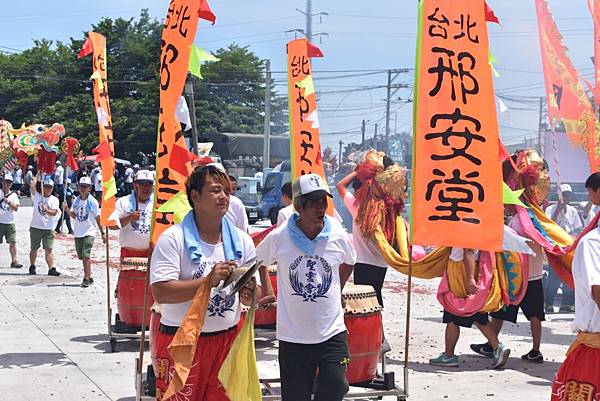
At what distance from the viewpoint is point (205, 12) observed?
719 cm

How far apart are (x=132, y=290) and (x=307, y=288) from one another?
14.6 feet

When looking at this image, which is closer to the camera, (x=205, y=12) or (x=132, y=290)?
(x=205, y=12)

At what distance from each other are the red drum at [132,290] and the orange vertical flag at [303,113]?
72.5 inches

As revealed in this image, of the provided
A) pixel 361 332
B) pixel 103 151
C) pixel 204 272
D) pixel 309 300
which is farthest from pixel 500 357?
pixel 204 272

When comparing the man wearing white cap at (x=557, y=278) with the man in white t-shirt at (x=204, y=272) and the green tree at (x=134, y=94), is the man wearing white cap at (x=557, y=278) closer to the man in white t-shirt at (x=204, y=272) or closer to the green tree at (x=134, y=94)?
the man in white t-shirt at (x=204, y=272)

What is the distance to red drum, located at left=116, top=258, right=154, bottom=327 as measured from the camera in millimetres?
9477

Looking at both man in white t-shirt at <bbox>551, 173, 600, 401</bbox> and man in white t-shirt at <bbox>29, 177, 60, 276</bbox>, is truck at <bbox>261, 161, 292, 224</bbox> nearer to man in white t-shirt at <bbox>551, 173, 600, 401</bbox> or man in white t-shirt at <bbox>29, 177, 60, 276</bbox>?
man in white t-shirt at <bbox>29, 177, 60, 276</bbox>

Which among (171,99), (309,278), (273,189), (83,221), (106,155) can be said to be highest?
(273,189)

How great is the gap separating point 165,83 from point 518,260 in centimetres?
415

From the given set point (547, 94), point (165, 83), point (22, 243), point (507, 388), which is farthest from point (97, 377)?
point (22, 243)

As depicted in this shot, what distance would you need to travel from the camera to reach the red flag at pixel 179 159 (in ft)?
22.2

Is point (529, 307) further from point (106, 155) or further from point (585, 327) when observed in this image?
point (585, 327)

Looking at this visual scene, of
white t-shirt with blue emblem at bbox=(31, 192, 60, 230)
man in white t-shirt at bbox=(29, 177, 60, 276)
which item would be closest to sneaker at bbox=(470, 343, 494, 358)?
man in white t-shirt at bbox=(29, 177, 60, 276)

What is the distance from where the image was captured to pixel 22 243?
23.3m
